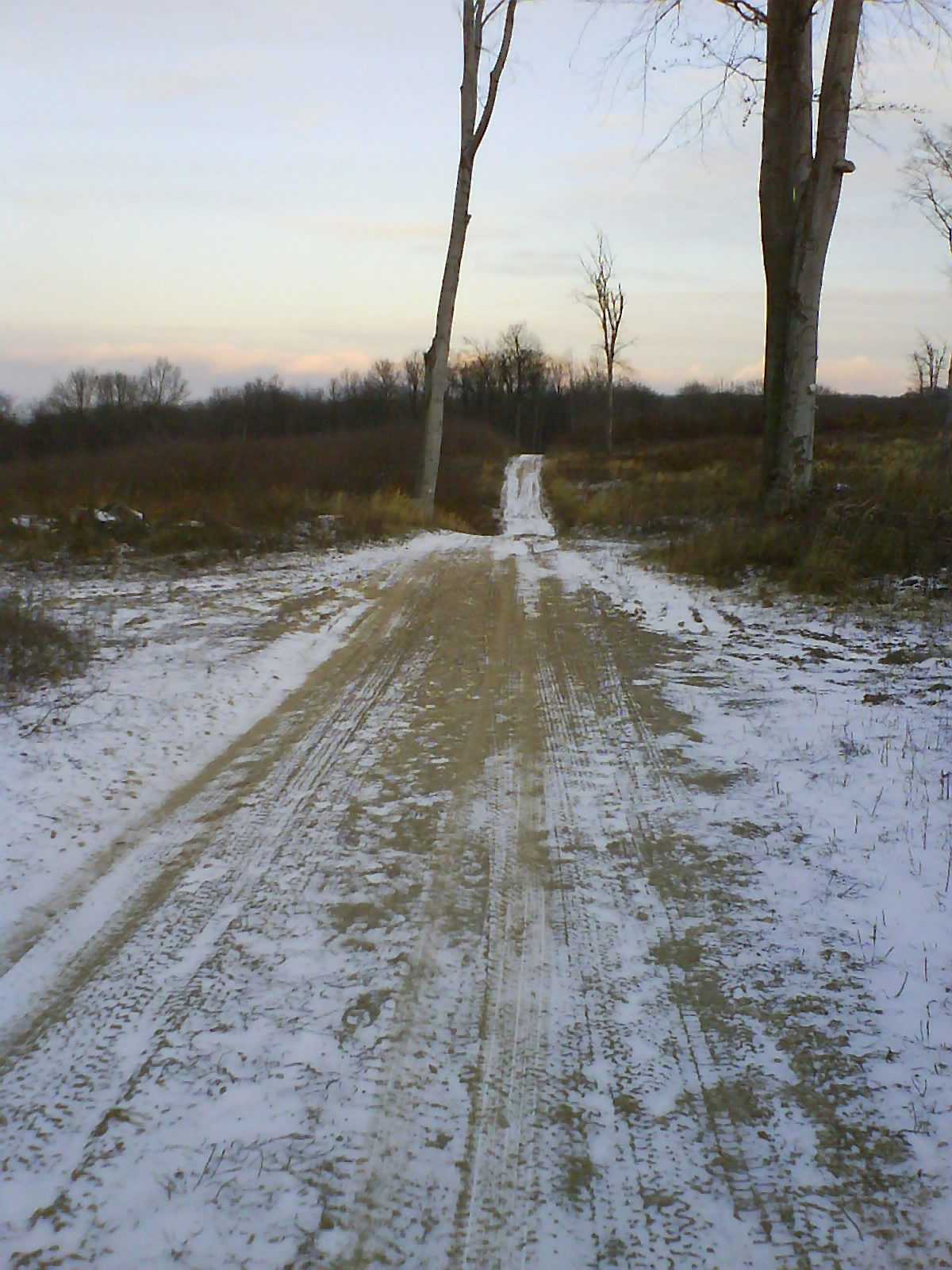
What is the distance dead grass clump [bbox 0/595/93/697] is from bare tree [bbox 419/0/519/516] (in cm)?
1080

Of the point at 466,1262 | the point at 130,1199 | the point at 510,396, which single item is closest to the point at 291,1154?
the point at 130,1199

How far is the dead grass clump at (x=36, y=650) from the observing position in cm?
621

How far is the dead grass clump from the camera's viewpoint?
245 inches

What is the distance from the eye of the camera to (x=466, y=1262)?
2043 mm

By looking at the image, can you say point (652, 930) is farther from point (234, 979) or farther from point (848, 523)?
point (848, 523)

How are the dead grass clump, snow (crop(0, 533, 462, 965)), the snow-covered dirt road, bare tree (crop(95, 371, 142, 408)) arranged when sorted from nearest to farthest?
the snow-covered dirt road < snow (crop(0, 533, 462, 965)) < the dead grass clump < bare tree (crop(95, 371, 142, 408))

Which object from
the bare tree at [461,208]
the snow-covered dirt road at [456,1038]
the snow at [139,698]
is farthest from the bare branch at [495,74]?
the snow-covered dirt road at [456,1038]

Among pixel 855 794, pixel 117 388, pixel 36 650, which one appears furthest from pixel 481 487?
pixel 117 388

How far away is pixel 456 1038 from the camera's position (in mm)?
2773

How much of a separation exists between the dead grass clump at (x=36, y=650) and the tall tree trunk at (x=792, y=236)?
29.1 feet

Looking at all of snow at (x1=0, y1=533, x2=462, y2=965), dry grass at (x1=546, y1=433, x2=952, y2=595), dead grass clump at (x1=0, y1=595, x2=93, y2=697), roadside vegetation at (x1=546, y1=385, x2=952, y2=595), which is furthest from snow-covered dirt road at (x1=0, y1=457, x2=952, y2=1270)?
roadside vegetation at (x1=546, y1=385, x2=952, y2=595)

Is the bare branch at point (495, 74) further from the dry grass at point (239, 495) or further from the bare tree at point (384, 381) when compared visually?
the bare tree at point (384, 381)

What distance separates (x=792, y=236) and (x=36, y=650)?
1035 cm

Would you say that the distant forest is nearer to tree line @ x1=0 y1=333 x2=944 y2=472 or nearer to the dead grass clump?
tree line @ x1=0 y1=333 x2=944 y2=472
